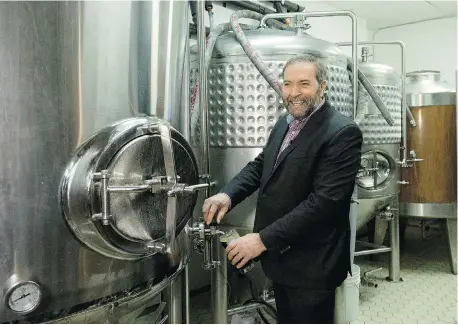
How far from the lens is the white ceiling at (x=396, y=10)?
3.57 meters

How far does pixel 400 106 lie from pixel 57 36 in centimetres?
226

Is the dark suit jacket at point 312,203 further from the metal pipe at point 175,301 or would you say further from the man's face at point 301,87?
the metal pipe at point 175,301

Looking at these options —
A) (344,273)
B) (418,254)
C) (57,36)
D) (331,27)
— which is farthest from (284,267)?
(331,27)

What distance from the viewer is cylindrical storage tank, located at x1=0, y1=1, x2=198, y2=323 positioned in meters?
0.87

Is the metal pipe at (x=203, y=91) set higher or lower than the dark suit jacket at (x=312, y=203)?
higher

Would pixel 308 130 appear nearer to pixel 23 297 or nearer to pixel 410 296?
pixel 23 297

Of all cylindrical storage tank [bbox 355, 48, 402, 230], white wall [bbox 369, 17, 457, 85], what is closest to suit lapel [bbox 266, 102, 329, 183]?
cylindrical storage tank [bbox 355, 48, 402, 230]

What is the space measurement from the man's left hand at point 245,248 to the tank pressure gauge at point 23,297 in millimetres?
532

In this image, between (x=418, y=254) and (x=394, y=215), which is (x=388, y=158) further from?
(x=418, y=254)

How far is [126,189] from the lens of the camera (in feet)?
3.13

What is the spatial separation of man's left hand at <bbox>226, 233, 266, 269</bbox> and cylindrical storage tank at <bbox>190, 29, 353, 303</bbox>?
21.5 inches

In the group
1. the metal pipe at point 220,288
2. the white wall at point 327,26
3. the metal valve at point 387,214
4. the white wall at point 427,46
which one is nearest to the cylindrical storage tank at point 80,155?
the metal pipe at point 220,288

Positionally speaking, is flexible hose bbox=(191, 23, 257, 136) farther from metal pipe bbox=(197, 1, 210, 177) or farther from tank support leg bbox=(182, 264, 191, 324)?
tank support leg bbox=(182, 264, 191, 324)

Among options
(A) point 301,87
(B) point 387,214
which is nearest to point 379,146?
(B) point 387,214
